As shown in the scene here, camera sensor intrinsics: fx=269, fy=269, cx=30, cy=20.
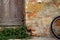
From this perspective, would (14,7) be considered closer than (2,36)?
No

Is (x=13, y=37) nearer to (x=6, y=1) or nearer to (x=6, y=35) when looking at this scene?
(x=6, y=35)

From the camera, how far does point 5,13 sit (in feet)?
31.8

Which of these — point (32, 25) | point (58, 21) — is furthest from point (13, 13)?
point (58, 21)

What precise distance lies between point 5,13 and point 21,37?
3.82 feet

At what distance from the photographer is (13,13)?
31.9ft

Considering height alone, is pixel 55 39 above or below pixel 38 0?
below

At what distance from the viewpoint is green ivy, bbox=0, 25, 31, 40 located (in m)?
9.14

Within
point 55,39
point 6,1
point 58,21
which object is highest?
point 6,1

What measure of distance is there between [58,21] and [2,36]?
2011 mm

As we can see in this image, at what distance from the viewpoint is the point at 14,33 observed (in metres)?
9.34

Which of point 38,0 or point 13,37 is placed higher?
point 38,0

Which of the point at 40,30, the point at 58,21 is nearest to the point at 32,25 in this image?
the point at 40,30

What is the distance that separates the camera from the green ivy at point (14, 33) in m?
9.14

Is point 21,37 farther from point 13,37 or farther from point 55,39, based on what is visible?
point 55,39
